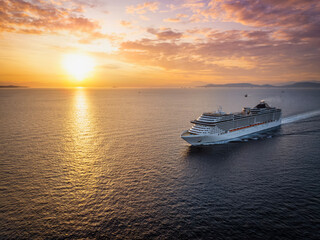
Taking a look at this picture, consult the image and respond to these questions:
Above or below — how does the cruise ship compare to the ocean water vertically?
above

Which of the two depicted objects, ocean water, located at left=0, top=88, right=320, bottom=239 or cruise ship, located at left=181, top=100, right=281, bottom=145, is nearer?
ocean water, located at left=0, top=88, right=320, bottom=239

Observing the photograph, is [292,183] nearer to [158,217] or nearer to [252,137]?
[158,217]

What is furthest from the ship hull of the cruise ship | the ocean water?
the ocean water

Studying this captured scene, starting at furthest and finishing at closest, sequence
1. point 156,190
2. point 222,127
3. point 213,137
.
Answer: point 222,127 < point 213,137 < point 156,190

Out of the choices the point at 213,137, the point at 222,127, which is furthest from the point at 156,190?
the point at 222,127

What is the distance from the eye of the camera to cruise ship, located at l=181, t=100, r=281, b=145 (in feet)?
204

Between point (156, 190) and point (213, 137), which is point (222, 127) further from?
point (156, 190)

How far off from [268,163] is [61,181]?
1827 inches

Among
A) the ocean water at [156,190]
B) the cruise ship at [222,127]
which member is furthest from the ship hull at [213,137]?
the ocean water at [156,190]

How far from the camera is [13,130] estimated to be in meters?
71.8

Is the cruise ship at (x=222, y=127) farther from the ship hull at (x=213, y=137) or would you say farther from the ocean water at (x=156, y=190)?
the ocean water at (x=156, y=190)

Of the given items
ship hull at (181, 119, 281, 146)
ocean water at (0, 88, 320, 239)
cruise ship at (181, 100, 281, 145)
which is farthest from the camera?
cruise ship at (181, 100, 281, 145)

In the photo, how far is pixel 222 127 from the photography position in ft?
218

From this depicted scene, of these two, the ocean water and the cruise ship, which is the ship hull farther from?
the ocean water
